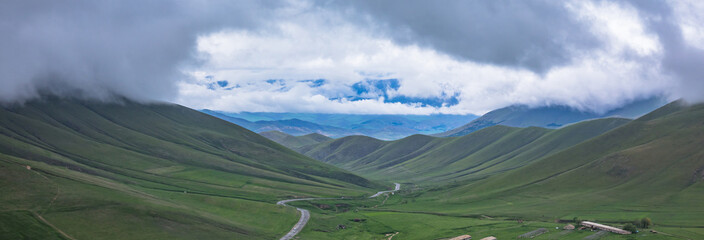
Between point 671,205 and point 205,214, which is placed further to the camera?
point 671,205

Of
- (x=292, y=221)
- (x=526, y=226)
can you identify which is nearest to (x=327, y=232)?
(x=292, y=221)

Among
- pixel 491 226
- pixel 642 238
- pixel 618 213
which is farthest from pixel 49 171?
pixel 618 213

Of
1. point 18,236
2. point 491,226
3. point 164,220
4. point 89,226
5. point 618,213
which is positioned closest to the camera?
point 18,236

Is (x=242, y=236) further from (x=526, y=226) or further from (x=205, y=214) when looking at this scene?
(x=526, y=226)

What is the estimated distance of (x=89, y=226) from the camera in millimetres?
134375

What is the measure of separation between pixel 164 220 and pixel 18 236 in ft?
134

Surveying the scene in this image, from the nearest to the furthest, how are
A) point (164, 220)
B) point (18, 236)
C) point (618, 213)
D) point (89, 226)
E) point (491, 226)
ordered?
point (18, 236)
point (89, 226)
point (164, 220)
point (491, 226)
point (618, 213)

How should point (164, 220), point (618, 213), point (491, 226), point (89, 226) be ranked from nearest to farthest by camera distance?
1. point (89, 226)
2. point (164, 220)
3. point (491, 226)
4. point (618, 213)

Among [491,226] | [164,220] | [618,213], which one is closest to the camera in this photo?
[164,220]

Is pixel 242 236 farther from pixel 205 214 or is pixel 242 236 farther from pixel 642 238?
pixel 642 238

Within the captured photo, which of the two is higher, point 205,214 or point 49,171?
point 49,171

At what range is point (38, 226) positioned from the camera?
126m

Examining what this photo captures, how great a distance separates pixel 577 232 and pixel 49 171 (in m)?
180

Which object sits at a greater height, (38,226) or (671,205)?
(671,205)
